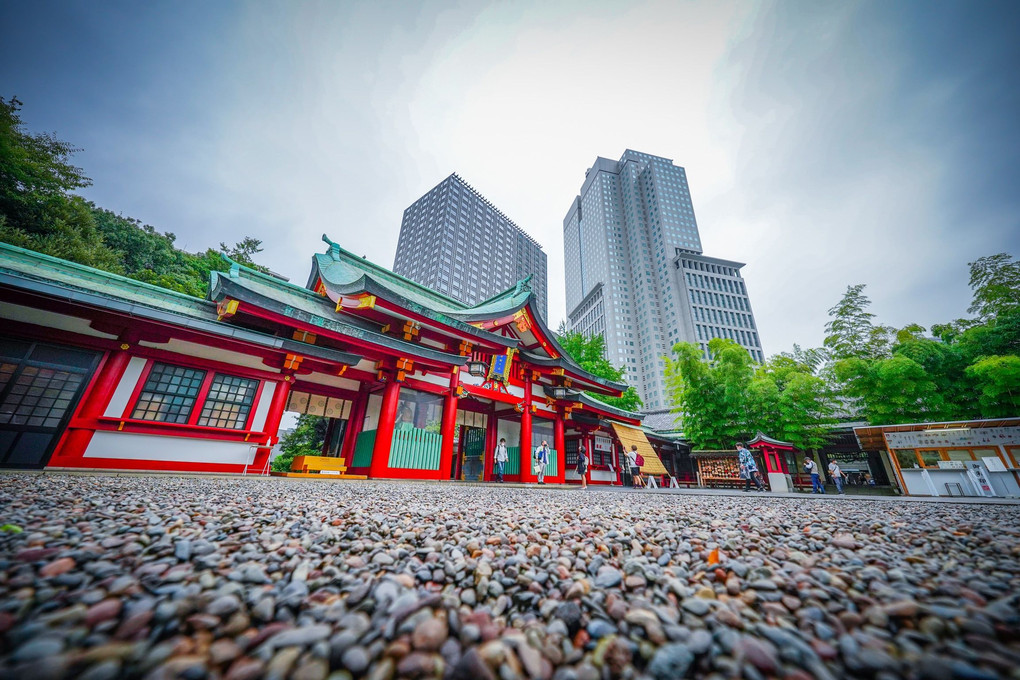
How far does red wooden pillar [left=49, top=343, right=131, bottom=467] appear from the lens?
19.2ft

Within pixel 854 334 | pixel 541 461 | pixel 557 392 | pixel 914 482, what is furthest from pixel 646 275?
pixel 541 461

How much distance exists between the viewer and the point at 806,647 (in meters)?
1.21

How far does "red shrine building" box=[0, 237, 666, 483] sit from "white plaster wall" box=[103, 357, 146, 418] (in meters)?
0.02

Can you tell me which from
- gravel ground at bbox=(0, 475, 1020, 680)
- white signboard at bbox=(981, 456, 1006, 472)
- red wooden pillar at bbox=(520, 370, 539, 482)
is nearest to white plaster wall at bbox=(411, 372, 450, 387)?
red wooden pillar at bbox=(520, 370, 539, 482)

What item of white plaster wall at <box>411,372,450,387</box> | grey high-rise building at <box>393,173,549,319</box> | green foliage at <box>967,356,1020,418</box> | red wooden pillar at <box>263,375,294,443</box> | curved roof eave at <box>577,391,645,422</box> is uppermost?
grey high-rise building at <box>393,173,549,319</box>

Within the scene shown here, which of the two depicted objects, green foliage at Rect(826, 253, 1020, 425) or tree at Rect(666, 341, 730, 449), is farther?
tree at Rect(666, 341, 730, 449)

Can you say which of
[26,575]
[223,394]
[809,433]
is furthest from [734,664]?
[809,433]

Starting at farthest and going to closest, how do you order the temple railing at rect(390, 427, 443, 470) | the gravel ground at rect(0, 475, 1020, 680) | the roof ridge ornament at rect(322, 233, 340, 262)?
the roof ridge ornament at rect(322, 233, 340, 262) < the temple railing at rect(390, 427, 443, 470) < the gravel ground at rect(0, 475, 1020, 680)

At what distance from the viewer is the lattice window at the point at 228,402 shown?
23.8 ft

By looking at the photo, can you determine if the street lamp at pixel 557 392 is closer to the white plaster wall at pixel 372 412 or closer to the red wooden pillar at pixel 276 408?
the white plaster wall at pixel 372 412

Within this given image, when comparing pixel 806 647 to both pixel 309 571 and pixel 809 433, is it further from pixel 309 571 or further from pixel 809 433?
pixel 809 433

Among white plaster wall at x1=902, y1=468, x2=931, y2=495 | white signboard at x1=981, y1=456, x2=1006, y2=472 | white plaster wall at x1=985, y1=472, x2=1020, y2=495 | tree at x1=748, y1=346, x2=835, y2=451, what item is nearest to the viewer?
white plaster wall at x1=985, y1=472, x2=1020, y2=495

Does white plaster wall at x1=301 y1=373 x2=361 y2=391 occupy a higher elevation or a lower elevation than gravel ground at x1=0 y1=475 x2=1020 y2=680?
higher

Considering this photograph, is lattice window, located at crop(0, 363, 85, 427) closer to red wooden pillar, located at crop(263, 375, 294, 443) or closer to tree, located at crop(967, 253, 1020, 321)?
red wooden pillar, located at crop(263, 375, 294, 443)
